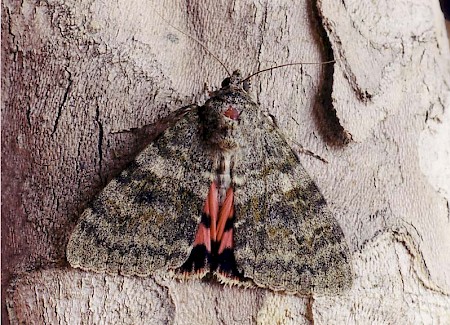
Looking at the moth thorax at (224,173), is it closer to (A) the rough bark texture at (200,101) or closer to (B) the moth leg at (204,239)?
(B) the moth leg at (204,239)

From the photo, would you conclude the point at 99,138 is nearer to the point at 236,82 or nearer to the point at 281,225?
the point at 236,82

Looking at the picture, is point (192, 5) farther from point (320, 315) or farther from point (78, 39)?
point (320, 315)

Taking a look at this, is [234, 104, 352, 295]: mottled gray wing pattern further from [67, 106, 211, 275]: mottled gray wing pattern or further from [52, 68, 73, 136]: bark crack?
[52, 68, 73, 136]: bark crack

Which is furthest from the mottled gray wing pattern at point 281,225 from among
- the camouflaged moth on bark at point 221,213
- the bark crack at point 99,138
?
the bark crack at point 99,138

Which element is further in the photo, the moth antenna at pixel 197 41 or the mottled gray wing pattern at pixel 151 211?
the moth antenna at pixel 197 41

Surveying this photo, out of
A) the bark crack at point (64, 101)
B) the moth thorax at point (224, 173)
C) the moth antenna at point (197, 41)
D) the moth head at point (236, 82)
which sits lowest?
the moth thorax at point (224, 173)

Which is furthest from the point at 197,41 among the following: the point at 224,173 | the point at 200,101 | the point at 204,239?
the point at 204,239

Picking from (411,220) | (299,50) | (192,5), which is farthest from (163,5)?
(411,220)

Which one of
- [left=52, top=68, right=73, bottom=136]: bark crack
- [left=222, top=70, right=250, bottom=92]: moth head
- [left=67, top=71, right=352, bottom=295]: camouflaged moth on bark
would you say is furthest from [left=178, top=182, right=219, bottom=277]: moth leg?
[left=52, top=68, right=73, bottom=136]: bark crack
